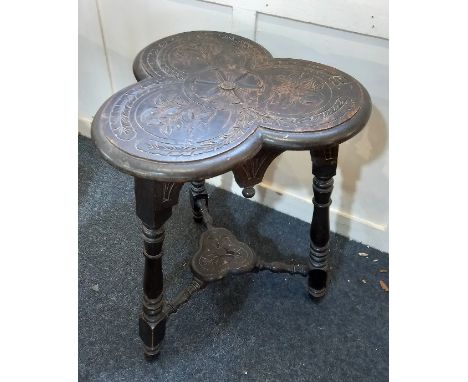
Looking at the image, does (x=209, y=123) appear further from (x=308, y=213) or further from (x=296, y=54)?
(x=308, y=213)

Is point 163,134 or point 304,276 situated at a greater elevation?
point 163,134

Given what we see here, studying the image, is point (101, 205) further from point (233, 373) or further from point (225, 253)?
point (233, 373)

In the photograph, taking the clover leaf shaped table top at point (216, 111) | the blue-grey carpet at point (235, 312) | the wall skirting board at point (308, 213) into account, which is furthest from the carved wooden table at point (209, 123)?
the wall skirting board at point (308, 213)

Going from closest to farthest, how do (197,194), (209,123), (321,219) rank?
1. (209,123)
2. (321,219)
3. (197,194)

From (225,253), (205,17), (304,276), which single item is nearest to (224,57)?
(205,17)

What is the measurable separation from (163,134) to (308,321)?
72 centimetres

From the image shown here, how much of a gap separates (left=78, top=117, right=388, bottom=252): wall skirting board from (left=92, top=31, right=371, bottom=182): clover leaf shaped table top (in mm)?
581

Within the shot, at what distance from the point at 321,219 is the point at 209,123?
47 cm

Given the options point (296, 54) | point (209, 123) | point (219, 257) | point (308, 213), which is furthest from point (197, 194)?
point (209, 123)

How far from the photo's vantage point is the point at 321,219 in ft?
4.33

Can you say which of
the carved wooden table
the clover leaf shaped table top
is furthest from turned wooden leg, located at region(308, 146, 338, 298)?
the clover leaf shaped table top

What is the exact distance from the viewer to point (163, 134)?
0.96 meters

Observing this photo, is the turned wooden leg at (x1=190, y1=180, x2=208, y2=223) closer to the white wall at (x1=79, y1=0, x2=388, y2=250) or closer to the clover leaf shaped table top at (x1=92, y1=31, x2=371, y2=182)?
the white wall at (x1=79, y1=0, x2=388, y2=250)

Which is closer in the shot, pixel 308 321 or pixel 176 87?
pixel 176 87
